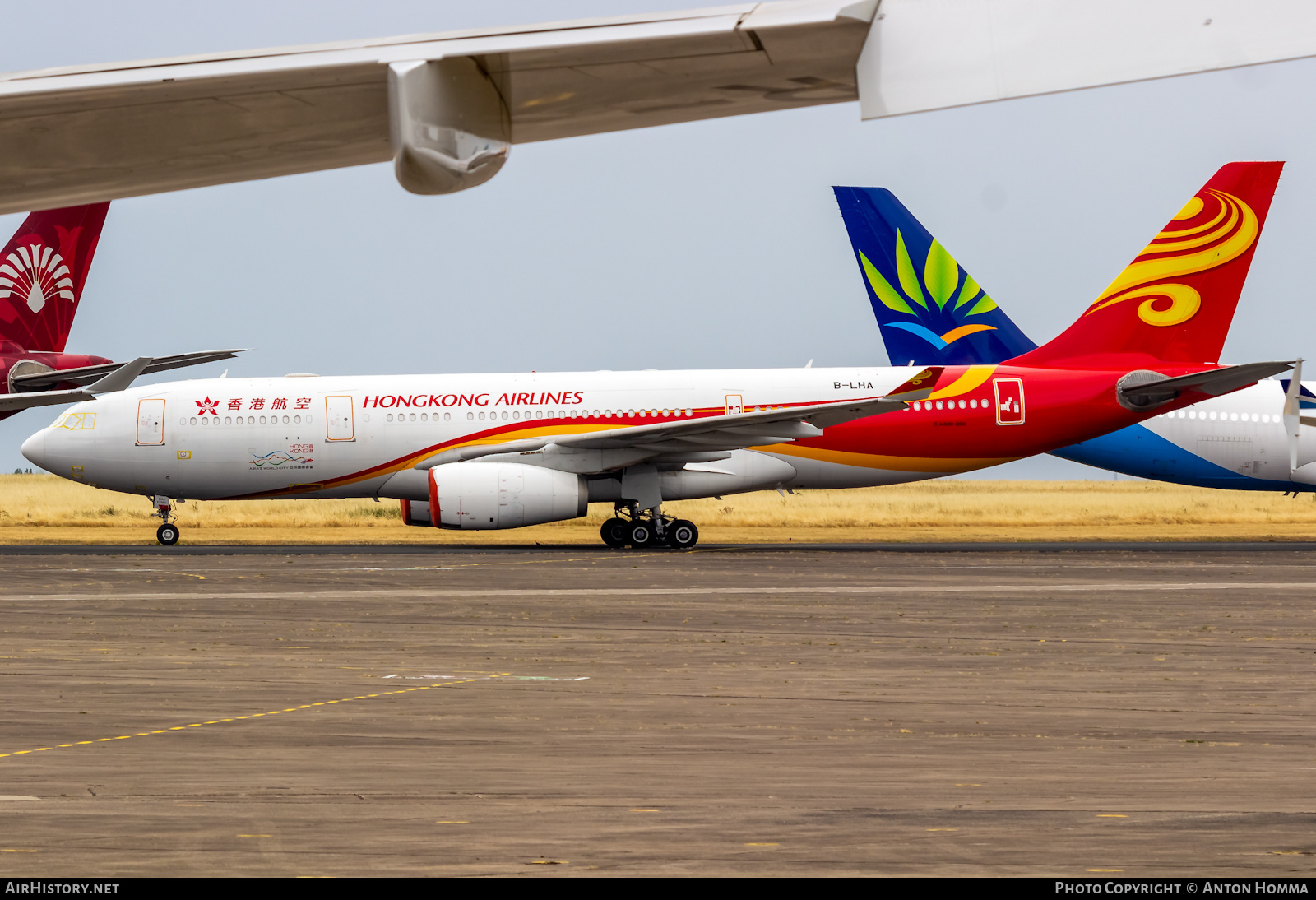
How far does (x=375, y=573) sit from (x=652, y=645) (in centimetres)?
889

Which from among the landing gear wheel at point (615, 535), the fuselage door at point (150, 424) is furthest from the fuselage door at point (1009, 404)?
the fuselage door at point (150, 424)

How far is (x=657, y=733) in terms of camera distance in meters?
7.73

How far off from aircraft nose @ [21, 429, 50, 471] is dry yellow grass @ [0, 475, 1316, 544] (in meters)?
4.39

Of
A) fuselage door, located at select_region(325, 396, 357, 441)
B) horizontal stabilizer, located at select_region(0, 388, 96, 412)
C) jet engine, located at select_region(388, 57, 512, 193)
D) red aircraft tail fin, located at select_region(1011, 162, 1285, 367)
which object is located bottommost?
jet engine, located at select_region(388, 57, 512, 193)

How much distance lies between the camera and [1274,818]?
18.2 feet

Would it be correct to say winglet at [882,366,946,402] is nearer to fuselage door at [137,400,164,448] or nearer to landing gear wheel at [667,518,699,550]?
landing gear wheel at [667,518,699,550]

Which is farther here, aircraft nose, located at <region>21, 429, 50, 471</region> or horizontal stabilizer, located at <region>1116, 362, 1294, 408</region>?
aircraft nose, located at <region>21, 429, 50, 471</region>

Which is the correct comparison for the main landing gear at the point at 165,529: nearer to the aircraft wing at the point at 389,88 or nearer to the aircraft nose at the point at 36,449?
the aircraft nose at the point at 36,449

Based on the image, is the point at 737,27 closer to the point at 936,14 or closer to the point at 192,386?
the point at 936,14

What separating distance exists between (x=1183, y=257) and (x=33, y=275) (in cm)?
2254

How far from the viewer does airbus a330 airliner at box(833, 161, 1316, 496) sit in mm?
29312

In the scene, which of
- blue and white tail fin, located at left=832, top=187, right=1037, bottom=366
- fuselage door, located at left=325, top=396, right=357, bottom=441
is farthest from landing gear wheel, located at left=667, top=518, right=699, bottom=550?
blue and white tail fin, located at left=832, top=187, right=1037, bottom=366
